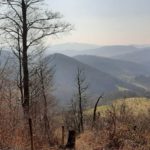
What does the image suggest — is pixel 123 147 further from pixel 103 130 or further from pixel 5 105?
pixel 5 105

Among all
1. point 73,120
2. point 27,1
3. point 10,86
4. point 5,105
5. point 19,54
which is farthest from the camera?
point 73,120

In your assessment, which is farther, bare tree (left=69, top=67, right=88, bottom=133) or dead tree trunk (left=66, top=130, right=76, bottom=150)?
bare tree (left=69, top=67, right=88, bottom=133)

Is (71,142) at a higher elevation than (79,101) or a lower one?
higher

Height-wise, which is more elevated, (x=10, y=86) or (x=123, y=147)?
(x=10, y=86)

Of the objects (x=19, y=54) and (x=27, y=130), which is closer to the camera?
(x=27, y=130)

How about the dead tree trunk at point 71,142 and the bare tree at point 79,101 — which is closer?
the dead tree trunk at point 71,142

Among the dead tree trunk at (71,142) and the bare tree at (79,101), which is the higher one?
the dead tree trunk at (71,142)

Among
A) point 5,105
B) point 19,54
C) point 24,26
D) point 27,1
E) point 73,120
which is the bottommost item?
point 73,120

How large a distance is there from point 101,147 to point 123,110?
211 centimetres

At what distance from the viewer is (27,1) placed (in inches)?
627

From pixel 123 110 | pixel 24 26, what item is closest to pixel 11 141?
pixel 123 110

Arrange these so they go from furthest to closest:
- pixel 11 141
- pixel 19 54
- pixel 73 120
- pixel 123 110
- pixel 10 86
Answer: pixel 73 120
pixel 19 54
pixel 123 110
pixel 10 86
pixel 11 141

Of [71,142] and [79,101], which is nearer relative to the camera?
[71,142]

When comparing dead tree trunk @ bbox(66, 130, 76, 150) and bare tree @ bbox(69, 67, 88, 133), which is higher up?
dead tree trunk @ bbox(66, 130, 76, 150)
